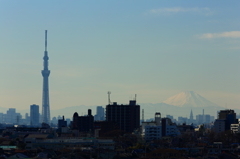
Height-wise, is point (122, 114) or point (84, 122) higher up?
point (122, 114)

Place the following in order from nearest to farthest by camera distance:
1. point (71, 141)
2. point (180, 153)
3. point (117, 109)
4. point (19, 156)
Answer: point (19, 156) < point (180, 153) < point (71, 141) < point (117, 109)

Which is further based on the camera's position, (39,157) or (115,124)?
(115,124)

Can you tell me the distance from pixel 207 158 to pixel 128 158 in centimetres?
914

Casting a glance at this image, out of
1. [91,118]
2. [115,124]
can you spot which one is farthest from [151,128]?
[91,118]

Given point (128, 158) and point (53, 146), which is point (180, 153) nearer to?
point (128, 158)

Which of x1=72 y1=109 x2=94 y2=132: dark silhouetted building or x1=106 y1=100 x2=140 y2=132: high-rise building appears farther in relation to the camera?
x1=72 y1=109 x2=94 y2=132: dark silhouetted building

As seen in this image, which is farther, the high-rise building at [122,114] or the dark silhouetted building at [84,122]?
the dark silhouetted building at [84,122]

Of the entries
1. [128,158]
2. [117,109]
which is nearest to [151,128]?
[117,109]

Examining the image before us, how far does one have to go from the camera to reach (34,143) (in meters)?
106

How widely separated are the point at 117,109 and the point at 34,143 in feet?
234

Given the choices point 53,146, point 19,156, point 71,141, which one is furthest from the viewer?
point 71,141

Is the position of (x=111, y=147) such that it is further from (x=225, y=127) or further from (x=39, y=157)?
(x=225, y=127)

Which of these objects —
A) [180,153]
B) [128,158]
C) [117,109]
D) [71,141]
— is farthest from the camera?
[117,109]

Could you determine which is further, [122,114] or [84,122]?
[84,122]
